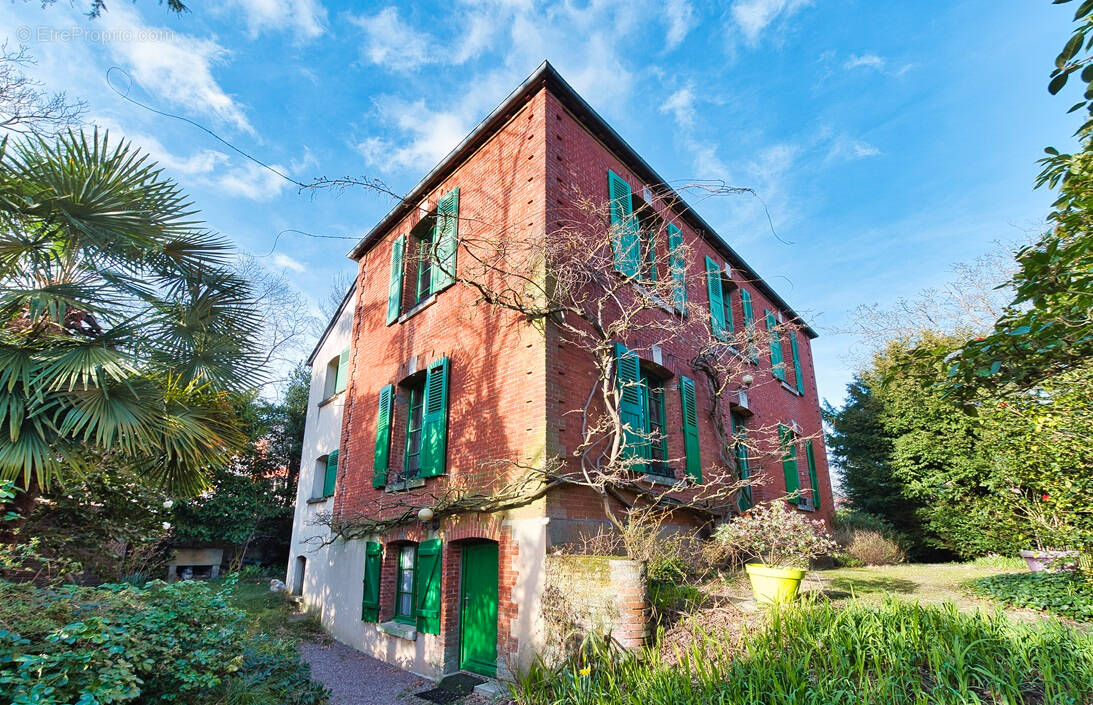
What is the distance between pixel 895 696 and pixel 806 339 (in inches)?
559

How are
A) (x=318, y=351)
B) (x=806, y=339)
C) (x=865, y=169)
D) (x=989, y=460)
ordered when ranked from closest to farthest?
(x=865, y=169), (x=989, y=460), (x=318, y=351), (x=806, y=339)

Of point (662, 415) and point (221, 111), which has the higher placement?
point (221, 111)

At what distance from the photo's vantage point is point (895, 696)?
339cm

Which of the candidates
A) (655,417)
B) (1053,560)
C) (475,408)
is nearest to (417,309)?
(475,408)

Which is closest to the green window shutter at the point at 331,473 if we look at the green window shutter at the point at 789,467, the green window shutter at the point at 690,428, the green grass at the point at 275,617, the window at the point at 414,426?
the green grass at the point at 275,617

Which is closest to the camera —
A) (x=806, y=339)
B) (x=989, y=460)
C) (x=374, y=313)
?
(x=374, y=313)

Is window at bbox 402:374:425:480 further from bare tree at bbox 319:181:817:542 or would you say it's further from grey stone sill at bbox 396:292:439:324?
grey stone sill at bbox 396:292:439:324

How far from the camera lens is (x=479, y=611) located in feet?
22.0

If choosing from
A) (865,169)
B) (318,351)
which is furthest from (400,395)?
(865,169)

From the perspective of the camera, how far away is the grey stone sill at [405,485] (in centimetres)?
782

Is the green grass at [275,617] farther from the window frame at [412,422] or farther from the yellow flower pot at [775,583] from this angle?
the yellow flower pot at [775,583]

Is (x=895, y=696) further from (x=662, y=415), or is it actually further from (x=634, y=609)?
(x=662, y=415)

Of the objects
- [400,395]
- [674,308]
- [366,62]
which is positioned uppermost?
[366,62]

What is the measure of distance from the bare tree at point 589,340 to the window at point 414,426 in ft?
1.61
